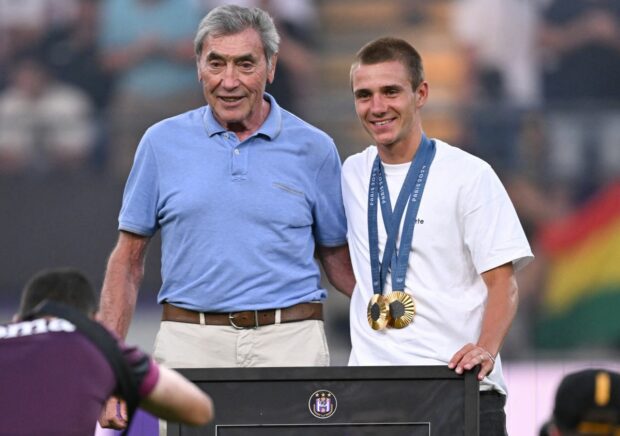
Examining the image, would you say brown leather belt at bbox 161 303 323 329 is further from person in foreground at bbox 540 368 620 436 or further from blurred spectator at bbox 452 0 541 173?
blurred spectator at bbox 452 0 541 173

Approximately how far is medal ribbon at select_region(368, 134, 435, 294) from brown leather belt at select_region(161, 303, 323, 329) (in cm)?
36

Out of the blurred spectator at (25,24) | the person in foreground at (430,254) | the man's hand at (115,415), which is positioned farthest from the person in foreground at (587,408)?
the blurred spectator at (25,24)

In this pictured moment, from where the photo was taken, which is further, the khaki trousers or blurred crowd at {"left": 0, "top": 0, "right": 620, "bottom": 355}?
blurred crowd at {"left": 0, "top": 0, "right": 620, "bottom": 355}

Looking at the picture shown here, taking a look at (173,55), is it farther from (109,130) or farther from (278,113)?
(278,113)

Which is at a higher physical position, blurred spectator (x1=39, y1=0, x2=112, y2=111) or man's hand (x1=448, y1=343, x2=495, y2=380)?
blurred spectator (x1=39, y1=0, x2=112, y2=111)

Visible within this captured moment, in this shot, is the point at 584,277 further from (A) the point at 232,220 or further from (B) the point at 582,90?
(A) the point at 232,220

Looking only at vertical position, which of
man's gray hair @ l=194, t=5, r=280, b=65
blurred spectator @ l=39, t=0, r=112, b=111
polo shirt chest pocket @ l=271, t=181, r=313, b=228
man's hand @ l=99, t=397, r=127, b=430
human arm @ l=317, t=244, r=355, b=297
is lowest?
man's hand @ l=99, t=397, r=127, b=430

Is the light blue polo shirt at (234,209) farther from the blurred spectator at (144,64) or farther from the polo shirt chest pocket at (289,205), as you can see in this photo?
the blurred spectator at (144,64)

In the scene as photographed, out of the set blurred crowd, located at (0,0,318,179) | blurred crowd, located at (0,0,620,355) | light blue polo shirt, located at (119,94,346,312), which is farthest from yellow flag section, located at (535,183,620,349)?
light blue polo shirt, located at (119,94,346,312)

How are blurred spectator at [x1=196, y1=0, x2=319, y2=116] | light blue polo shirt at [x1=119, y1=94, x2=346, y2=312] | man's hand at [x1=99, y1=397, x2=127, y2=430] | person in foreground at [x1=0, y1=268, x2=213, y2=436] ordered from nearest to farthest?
person in foreground at [x1=0, y1=268, x2=213, y2=436] < man's hand at [x1=99, y1=397, x2=127, y2=430] < light blue polo shirt at [x1=119, y1=94, x2=346, y2=312] < blurred spectator at [x1=196, y1=0, x2=319, y2=116]

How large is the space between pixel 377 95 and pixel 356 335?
2.58 ft

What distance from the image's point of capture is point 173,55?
11.6m

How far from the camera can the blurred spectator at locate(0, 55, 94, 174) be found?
11.6 metres

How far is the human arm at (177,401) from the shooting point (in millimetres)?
3932
